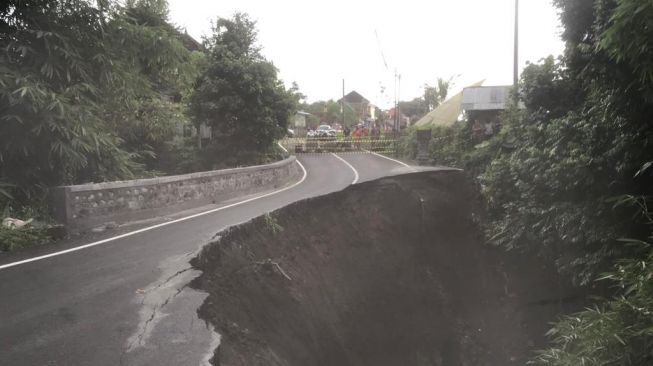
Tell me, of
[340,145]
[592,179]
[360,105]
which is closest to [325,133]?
[340,145]

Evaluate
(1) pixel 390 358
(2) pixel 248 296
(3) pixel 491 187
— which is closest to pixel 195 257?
(2) pixel 248 296

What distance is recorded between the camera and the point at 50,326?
472cm

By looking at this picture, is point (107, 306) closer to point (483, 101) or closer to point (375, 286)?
point (375, 286)

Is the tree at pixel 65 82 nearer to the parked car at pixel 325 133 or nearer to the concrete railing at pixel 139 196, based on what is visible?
the concrete railing at pixel 139 196

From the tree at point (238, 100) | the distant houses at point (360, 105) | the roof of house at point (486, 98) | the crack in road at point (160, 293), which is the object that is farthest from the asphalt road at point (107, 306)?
the distant houses at point (360, 105)

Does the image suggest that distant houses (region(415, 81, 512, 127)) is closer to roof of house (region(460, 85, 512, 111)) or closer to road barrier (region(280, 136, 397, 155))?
roof of house (region(460, 85, 512, 111))

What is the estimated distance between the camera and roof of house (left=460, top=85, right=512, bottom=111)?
22.9 meters

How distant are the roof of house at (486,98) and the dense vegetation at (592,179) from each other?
10.1 m

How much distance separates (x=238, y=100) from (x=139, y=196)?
34.1ft

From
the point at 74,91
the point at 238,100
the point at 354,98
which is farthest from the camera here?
the point at 354,98

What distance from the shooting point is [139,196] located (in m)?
11.0

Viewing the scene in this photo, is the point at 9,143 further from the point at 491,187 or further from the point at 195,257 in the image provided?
the point at 491,187

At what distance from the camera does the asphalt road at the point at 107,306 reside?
416 centimetres

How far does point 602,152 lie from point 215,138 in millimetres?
17671
